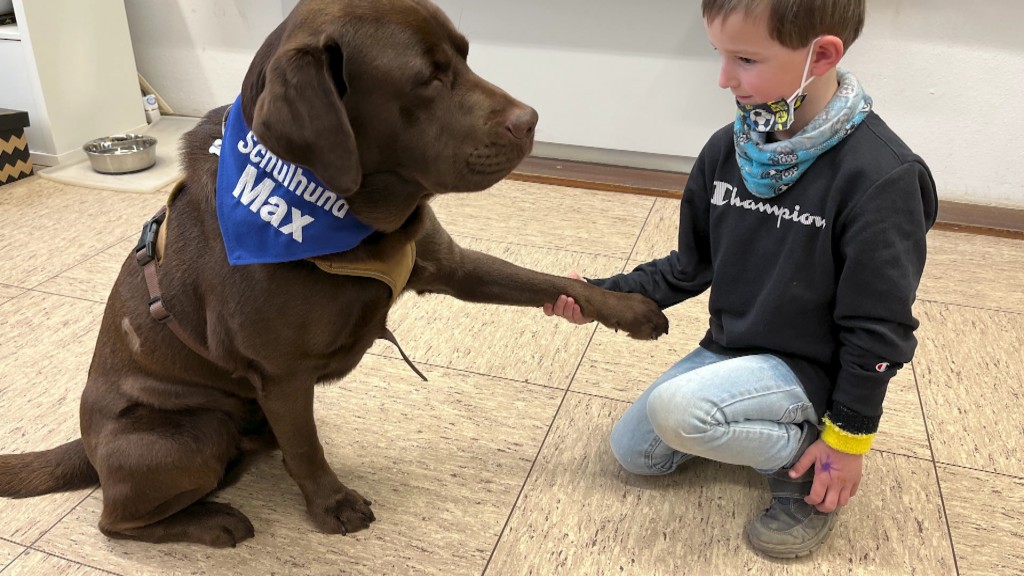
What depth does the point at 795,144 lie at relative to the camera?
1.27 meters

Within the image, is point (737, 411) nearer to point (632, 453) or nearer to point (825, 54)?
point (632, 453)

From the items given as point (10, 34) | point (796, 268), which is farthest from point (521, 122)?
point (10, 34)

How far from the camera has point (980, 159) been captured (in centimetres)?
287

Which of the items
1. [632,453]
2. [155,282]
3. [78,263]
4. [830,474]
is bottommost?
[78,263]

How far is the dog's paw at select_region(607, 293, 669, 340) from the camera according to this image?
158 centimetres

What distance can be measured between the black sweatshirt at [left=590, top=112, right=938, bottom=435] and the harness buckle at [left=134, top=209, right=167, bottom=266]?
98 cm

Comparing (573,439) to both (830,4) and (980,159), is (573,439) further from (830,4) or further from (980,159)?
(980,159)

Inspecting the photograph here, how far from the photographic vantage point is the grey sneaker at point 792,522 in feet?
4.64

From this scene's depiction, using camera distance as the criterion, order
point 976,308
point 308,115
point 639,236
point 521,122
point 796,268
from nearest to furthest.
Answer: point 308,115
point 521,122
point 796,268
point 976,308
point 639,236

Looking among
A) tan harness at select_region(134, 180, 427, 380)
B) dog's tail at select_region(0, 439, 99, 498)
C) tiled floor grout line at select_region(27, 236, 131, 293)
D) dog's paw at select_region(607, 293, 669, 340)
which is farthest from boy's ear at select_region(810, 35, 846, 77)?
tiled floor grout line at select_region(27, 236, 131, 293)

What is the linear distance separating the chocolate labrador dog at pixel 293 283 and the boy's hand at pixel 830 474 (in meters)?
0.38

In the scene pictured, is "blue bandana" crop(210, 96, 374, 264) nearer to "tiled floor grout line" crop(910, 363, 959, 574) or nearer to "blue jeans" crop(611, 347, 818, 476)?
"blue jeans" crop(611, 347, 818, 476)

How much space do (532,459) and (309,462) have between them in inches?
18.4

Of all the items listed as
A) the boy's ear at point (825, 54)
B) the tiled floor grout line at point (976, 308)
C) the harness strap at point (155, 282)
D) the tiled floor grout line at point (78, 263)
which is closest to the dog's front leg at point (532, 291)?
the harness strap at point (155, 282)
